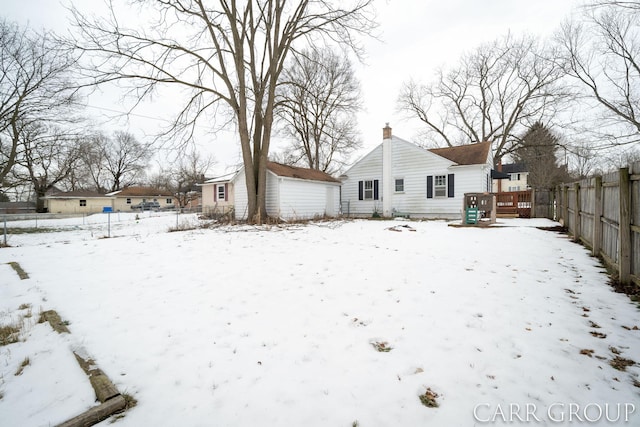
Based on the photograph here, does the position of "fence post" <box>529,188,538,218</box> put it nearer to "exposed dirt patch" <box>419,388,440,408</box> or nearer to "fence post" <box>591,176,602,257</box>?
"fence post" <box>591,176,602,257</box>

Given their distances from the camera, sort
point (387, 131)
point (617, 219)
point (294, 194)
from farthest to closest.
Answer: point (387, 131)
point (294, 194)
point (617, 219)

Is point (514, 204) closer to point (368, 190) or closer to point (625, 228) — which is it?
point (368, 190)

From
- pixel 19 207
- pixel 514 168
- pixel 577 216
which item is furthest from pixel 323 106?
pixel 19 207

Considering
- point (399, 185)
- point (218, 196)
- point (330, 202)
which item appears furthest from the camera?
point (218, 196)

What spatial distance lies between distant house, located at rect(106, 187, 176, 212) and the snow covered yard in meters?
46.9

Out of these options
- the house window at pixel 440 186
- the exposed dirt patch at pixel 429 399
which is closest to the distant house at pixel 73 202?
the house window at pixel 440 186

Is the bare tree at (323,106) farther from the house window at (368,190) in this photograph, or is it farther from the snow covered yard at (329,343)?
the snow covered yard at (329,343)

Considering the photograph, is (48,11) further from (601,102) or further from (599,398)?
(601,102)

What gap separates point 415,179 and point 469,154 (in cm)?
327

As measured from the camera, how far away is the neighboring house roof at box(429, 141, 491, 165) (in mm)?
14858

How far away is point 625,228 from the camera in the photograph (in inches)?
155

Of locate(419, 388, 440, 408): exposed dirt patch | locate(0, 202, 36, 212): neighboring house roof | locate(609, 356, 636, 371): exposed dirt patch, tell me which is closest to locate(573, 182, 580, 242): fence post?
locate(609, 356, 636, 371): exposed dirt patch

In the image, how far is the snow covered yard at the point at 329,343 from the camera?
1.86 m

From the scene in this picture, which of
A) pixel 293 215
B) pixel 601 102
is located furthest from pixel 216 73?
pixel 601 102
